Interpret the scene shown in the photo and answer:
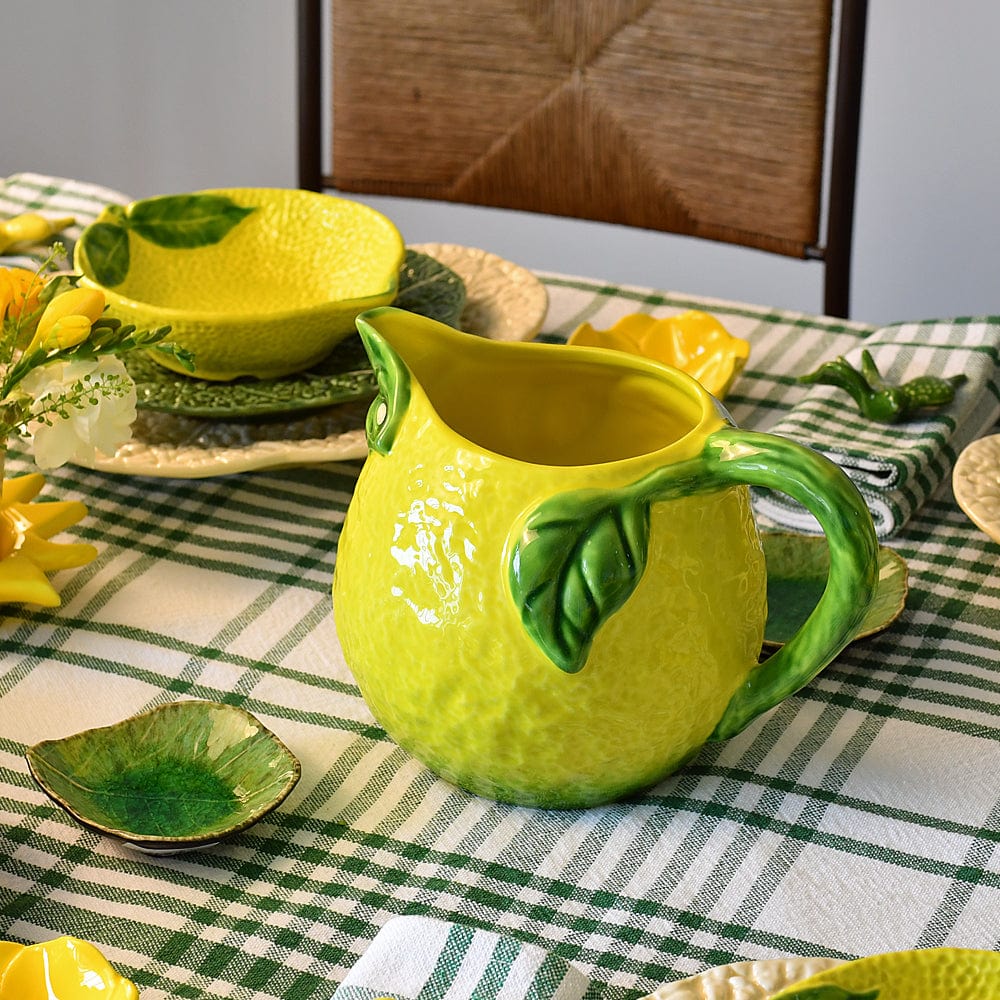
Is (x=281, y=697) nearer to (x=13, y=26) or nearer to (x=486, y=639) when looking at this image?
(x=486, y=639)

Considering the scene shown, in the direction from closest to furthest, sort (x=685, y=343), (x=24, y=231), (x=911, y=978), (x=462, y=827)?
(x=911, y=978)
(x=462, y=827)
(x=685, y=343)
(x=24, y=231)

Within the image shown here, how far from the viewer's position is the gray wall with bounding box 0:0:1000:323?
215 centimetres

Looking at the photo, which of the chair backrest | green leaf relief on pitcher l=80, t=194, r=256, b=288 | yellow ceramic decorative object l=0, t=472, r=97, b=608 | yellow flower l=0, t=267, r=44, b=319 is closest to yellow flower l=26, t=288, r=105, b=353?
yellow flower l=0, t=267, r=44, b=319

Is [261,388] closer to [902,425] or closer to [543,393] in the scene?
[543,393]

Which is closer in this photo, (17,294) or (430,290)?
(17,294)

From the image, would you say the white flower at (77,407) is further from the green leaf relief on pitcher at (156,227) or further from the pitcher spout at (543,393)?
the green leaf relief on pitcher at (156,227)

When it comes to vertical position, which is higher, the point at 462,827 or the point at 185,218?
the point at 185,218

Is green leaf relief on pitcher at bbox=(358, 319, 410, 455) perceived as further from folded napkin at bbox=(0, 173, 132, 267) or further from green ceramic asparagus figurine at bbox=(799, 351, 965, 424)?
folded napkin at bbox=(0, 173, 132, 267)

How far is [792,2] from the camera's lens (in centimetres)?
120

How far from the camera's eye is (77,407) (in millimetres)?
607

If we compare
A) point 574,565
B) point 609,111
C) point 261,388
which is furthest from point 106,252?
point 609,111

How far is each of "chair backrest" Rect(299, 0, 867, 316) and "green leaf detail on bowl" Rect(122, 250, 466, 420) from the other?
50cm

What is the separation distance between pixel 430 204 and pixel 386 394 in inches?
80.9

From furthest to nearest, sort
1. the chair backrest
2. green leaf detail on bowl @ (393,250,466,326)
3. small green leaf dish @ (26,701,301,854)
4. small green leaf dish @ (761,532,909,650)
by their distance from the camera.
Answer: the chair backrest
green leaf detail on bowl @ (393,250,466,326)
small green leaf dish @ (761,532,909,650)
small green leaf dish @ (26,701,301,854)
